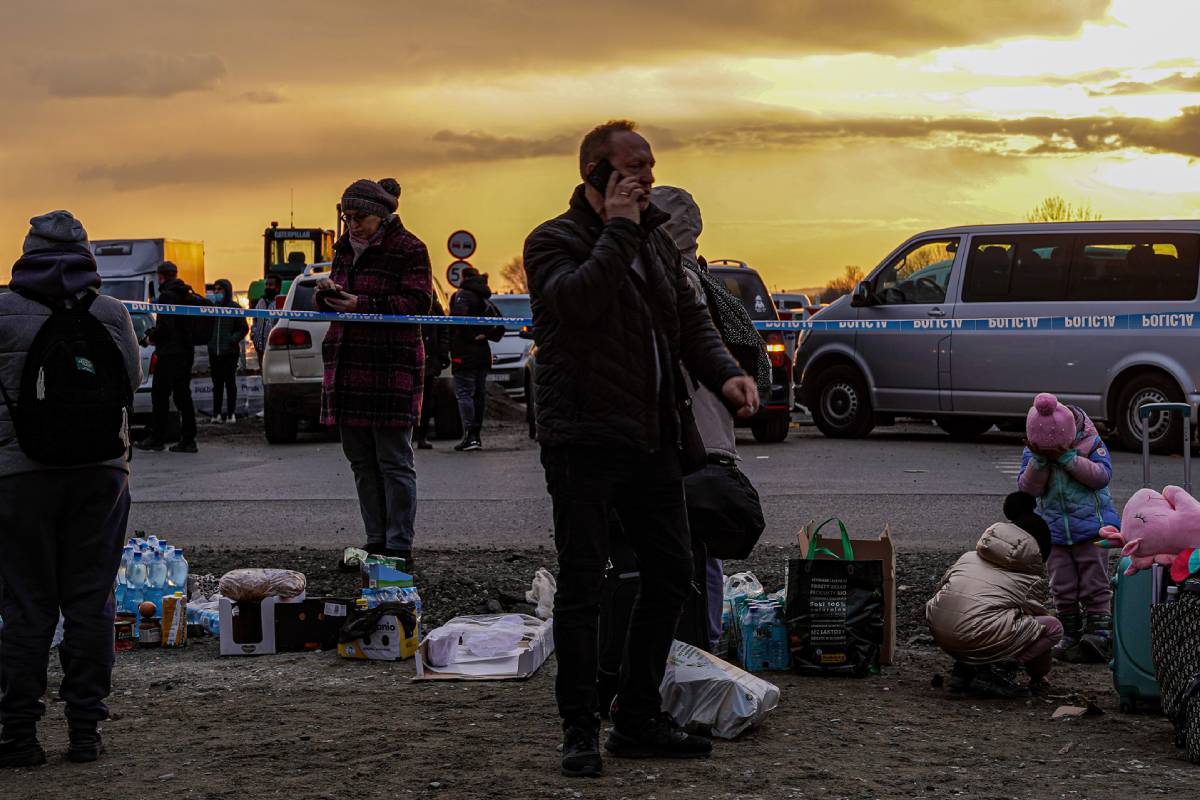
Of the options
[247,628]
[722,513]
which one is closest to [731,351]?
[722,513]

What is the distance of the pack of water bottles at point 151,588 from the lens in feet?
23.5

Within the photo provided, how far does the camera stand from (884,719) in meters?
5.68

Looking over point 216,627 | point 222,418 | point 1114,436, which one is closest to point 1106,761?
point 216,627

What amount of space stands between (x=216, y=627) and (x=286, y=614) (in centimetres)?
58

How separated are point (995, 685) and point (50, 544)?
3.32 m

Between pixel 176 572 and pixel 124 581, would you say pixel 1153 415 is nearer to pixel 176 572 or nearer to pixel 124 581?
pixel 176 572

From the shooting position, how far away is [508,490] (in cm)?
1334

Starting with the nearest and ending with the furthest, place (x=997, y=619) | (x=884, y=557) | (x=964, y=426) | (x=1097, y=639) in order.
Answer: (x=997, y=619), (x=884, y=557), (x=1097, y=639), (x=964, y=426)

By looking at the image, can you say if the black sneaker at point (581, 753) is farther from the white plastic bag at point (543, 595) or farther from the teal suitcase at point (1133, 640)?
the white plastic bag at point (543, 595)

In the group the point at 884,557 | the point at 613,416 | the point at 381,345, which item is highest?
the point at 381,345

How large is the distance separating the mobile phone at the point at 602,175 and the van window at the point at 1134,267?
40.8 ft

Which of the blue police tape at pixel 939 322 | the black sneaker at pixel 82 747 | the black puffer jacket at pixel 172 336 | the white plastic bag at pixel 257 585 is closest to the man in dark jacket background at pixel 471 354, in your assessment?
the blue police tape at pixel 939 322

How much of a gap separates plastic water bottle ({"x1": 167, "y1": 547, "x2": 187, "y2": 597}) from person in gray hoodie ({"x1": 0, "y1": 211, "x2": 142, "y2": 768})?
7.05ft

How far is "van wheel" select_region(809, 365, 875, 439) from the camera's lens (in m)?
18.3
